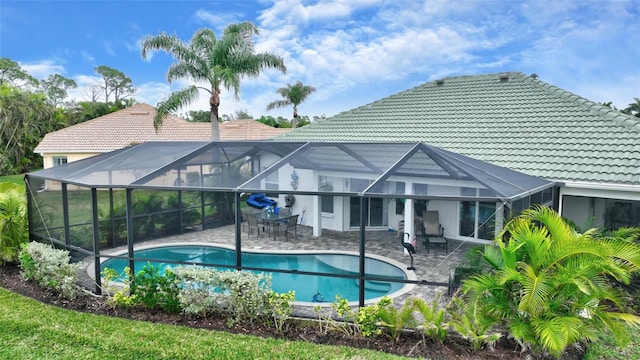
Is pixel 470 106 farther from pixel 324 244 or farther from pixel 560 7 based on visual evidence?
pixel 324 244

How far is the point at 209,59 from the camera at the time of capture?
1884 centimetres

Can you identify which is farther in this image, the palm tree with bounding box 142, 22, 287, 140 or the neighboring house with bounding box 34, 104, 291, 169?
the neighboring house with bounding box 34, 104, 291, 169

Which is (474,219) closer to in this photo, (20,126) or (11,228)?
(11,228)

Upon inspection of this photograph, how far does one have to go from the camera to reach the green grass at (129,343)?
6.18 metres

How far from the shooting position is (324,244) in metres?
13.7

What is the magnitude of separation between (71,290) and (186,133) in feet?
83.2

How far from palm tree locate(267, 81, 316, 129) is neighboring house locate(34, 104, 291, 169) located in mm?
4818

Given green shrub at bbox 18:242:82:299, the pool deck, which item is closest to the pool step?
the pool deck

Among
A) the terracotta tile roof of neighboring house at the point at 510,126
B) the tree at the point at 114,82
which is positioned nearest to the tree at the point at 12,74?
the tree at the point at 114,82

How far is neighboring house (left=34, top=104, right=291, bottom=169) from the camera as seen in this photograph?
2930 centimetres

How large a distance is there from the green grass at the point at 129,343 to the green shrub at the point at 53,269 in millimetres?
863

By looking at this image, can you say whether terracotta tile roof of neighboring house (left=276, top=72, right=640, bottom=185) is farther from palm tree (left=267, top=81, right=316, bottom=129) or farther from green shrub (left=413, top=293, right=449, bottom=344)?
palm tree (left=267, top=81, right=316, bottom=129)

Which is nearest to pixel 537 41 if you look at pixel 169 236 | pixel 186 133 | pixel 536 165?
pixel 536 165

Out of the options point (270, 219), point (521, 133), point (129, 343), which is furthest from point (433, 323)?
point (270, 219)
